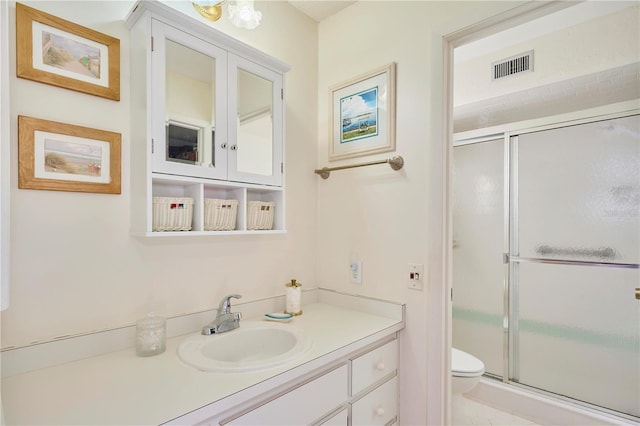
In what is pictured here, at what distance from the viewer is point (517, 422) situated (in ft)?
6.92

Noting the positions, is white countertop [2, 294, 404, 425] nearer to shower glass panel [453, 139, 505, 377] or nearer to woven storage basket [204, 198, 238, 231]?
woven storage basket [204, 198, 238, 231]

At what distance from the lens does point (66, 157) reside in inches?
42.8

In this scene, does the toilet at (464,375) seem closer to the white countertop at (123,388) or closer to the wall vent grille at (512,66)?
the white countertop at (123,388)

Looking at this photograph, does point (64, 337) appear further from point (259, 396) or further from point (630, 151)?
point (630, 151)

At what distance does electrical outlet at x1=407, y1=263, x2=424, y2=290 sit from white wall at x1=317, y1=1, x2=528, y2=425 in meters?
0.02

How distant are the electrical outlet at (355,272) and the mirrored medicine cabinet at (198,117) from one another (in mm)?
486

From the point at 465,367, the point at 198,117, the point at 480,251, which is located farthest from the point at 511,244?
the point at 198,117

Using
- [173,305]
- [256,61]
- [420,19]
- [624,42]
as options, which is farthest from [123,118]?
[624,42]

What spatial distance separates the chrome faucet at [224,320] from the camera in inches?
52.6

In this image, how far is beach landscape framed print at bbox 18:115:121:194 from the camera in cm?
102

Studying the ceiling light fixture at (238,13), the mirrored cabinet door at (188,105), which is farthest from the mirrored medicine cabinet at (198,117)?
the ceiling light fixture at (238,13)

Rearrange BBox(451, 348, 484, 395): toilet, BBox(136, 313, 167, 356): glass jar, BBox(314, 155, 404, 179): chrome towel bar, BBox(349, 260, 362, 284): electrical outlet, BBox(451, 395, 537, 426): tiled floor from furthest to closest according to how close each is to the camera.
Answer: BBox(451, 395, 537, 426): tiled floor, BBox(451, 348, 484, 395): toilet, BBox(349, 260, 362, 284): electrical outlet, BBox(314, 155, 404, 179): chrome towel bar, BBox(136, 313, 167, 356): glass jar

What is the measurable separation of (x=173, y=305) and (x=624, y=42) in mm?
2678

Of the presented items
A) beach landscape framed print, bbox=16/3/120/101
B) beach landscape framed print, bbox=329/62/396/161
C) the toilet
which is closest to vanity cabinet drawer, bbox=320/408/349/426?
the toilet
